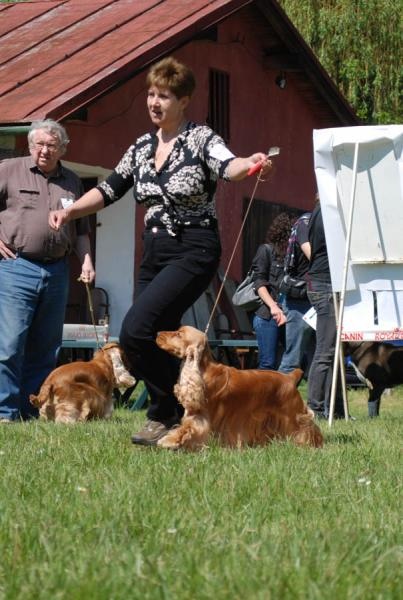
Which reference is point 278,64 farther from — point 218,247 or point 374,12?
point 218,247

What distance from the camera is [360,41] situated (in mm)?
25516

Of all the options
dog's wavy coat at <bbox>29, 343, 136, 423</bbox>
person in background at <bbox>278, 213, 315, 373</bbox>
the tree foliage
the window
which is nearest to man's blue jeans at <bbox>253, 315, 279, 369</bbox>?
person in background at <bbox>278, 213, 315, 373</bbox>

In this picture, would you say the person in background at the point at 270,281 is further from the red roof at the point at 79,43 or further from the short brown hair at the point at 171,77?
the short brown hair at the point at 171,77

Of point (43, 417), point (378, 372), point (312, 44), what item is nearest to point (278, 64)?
point (312, 44)

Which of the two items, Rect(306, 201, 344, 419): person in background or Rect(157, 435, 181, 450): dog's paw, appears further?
Rect(306, 201, 344, 419): person in background

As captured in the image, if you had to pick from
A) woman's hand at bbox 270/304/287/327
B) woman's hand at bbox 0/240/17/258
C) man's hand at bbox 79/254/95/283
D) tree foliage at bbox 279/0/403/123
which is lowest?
woman's hand at bbox 270/304/287/327

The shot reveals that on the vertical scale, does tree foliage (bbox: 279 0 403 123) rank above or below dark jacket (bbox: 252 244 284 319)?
above

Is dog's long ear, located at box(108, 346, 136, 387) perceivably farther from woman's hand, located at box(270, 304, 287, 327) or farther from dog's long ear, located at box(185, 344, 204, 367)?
dog's long ear, located at box(185, 344, 204, 367)

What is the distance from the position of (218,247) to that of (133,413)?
14.5 feet

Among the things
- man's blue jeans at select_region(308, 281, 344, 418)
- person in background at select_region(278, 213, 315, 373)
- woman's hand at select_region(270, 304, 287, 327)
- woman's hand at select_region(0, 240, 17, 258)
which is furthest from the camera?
woman's hand at select_region(270, 304, 287, 327)

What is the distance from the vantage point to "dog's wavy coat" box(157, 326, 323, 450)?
21.7 feet

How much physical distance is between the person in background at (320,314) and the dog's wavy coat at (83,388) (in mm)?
1554

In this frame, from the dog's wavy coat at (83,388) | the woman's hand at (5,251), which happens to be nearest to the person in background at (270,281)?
the dog's wavy coat at (83,388)

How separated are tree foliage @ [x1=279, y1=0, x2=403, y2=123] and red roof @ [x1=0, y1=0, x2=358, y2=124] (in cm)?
682
